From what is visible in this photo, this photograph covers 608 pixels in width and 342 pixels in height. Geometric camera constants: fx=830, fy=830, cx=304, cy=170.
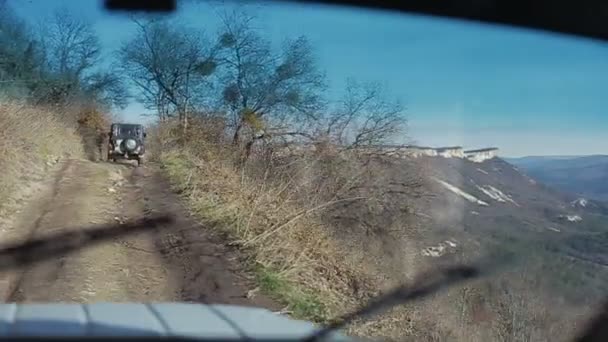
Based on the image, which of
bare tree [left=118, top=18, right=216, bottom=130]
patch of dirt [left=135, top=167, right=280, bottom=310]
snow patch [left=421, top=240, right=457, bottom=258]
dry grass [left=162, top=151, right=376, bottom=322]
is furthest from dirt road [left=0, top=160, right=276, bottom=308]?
snow patch [left=421, top=240, right=457, bottom=258]

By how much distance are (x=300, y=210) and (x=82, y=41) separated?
1.77 meters

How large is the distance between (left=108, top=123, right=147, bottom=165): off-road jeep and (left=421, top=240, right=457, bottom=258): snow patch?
5.90 ft

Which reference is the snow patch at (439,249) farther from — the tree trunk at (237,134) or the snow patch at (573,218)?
the tree trunk at (237,134)

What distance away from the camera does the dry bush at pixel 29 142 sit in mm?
5703

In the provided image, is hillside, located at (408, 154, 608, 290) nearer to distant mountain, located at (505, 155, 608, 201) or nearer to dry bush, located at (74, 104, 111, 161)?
distant mountain, located at (505, 155, 608, 201)

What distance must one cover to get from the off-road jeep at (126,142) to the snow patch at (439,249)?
180 centimetres

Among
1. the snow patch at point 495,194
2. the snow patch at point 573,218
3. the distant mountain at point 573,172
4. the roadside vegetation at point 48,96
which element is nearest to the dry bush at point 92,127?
the roadside vegetation at point 48,96

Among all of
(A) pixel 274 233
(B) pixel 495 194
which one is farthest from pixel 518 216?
(A) pixel 274 233

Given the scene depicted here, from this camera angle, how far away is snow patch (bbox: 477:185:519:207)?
4746 millimetres

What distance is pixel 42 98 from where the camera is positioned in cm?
555

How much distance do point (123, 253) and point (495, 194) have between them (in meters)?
2.20

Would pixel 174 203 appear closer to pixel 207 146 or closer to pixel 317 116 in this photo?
pixel 207 146

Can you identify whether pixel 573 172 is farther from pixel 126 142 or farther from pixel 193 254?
pixel 126 142

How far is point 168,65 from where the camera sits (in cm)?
472
